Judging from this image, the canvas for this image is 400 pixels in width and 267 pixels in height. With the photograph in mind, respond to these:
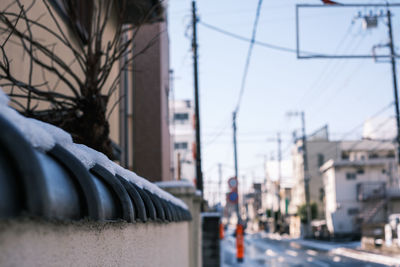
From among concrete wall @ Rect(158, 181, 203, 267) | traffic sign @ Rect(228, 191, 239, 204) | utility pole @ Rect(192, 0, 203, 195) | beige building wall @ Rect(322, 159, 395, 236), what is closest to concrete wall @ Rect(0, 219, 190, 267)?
concrete wall @ Rect(158, 181, 203, 267)

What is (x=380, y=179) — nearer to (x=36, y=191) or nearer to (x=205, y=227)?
(x=205, y=227)

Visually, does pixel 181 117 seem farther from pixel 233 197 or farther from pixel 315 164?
pixel 233 197

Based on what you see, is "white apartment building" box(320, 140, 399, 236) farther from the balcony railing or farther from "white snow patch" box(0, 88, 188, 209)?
"white snow patch" box(0, 88, 188, 209)

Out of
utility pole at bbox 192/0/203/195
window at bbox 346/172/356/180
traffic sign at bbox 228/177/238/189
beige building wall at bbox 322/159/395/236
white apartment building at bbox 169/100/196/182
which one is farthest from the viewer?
white apartment building at bbox 169/100/196/182

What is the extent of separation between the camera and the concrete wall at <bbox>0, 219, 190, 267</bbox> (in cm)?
138

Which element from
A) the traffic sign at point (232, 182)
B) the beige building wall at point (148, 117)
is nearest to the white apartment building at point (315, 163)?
the traffic sign at point (232, 182)

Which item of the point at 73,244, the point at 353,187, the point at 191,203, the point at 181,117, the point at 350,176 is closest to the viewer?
the point at 73,244

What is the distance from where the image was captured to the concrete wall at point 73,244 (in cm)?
138

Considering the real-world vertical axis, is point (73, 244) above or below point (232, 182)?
below

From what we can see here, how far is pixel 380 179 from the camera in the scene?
5334 centimetres

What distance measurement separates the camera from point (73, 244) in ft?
6.40

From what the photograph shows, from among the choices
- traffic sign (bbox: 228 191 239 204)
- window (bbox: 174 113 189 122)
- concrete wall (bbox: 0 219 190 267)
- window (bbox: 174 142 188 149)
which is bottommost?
concrete wall (bbox: 0 219 190 267)

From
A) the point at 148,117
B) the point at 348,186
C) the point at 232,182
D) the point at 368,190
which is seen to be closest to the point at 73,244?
the point at 148,117

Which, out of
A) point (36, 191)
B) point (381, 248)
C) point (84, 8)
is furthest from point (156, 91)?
point (381, 248)
